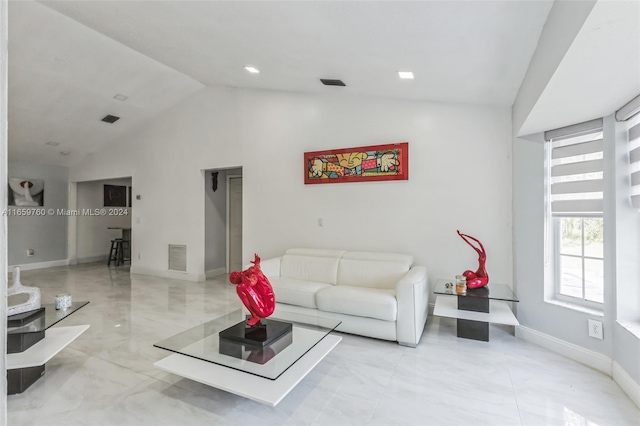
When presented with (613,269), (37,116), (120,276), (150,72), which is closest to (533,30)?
(613,269)

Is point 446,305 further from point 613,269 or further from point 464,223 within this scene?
point 613,269

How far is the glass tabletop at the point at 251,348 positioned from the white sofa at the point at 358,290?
1.88 ft

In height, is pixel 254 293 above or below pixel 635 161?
below

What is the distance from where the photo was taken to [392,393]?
6.95 ft

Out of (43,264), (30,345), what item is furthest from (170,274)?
(30,345)

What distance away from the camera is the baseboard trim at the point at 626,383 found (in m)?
2.00

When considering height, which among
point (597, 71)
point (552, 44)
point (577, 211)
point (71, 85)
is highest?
point (71, 85)

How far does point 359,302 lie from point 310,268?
105 centimetres

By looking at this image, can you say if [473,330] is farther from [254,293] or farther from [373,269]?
[254,293]

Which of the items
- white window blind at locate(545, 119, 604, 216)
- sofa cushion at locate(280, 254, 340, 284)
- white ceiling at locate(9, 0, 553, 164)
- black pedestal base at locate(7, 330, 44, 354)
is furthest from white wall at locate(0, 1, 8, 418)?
sofa cushion at locate(280, 254, 340, 284)

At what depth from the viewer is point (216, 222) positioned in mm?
6066

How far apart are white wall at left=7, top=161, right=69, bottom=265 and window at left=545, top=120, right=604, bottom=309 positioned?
885 centimetres

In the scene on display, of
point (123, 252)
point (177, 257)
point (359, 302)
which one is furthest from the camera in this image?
point (123, 252)

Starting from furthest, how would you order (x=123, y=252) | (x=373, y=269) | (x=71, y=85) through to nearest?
(x=123, y=252) → (x=71, y=85) → (x=373, y=269)
